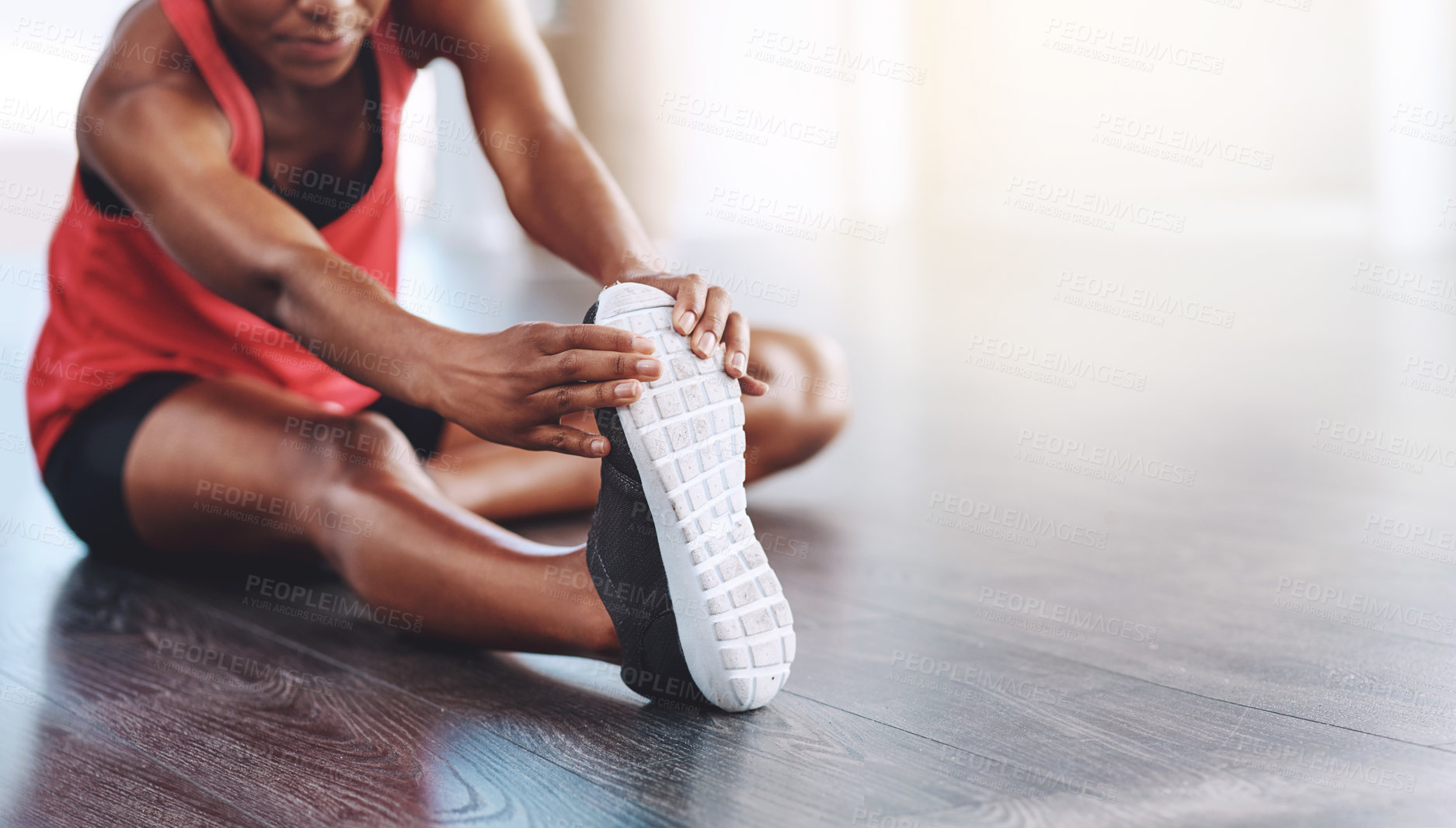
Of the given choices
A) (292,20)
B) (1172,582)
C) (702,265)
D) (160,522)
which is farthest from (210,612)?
(702,265)

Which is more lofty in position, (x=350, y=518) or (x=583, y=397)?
(x=583, y=397)

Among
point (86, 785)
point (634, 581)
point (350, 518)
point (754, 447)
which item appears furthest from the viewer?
point (754, 447)

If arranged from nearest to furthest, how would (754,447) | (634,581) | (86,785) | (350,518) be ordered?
1. (86,785)
2. (634,581)
3. (350,518)
4. (754,447)

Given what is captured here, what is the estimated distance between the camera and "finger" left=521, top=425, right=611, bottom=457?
2.77 ft

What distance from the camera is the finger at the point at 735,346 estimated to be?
34.8 inches

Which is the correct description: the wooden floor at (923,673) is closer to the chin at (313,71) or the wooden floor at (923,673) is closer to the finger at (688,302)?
the finger at (688,302)

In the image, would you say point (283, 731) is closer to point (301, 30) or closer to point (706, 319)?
point (706, 319)

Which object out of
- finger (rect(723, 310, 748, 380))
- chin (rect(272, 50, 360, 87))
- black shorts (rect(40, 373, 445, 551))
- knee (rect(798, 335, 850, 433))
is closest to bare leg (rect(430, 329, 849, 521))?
knee (rect(798, 335, 850, 433))

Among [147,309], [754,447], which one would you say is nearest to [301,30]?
[147,309]

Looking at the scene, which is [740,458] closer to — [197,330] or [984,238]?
[197,330]

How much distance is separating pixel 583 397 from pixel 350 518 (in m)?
0.33

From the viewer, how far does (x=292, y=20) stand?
1.15 metres

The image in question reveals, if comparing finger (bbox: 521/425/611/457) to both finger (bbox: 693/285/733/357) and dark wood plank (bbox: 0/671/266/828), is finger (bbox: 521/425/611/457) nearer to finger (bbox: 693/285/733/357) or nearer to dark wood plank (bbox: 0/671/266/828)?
finger (bbox: 693/285/733/357)

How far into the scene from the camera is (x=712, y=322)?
88cm
